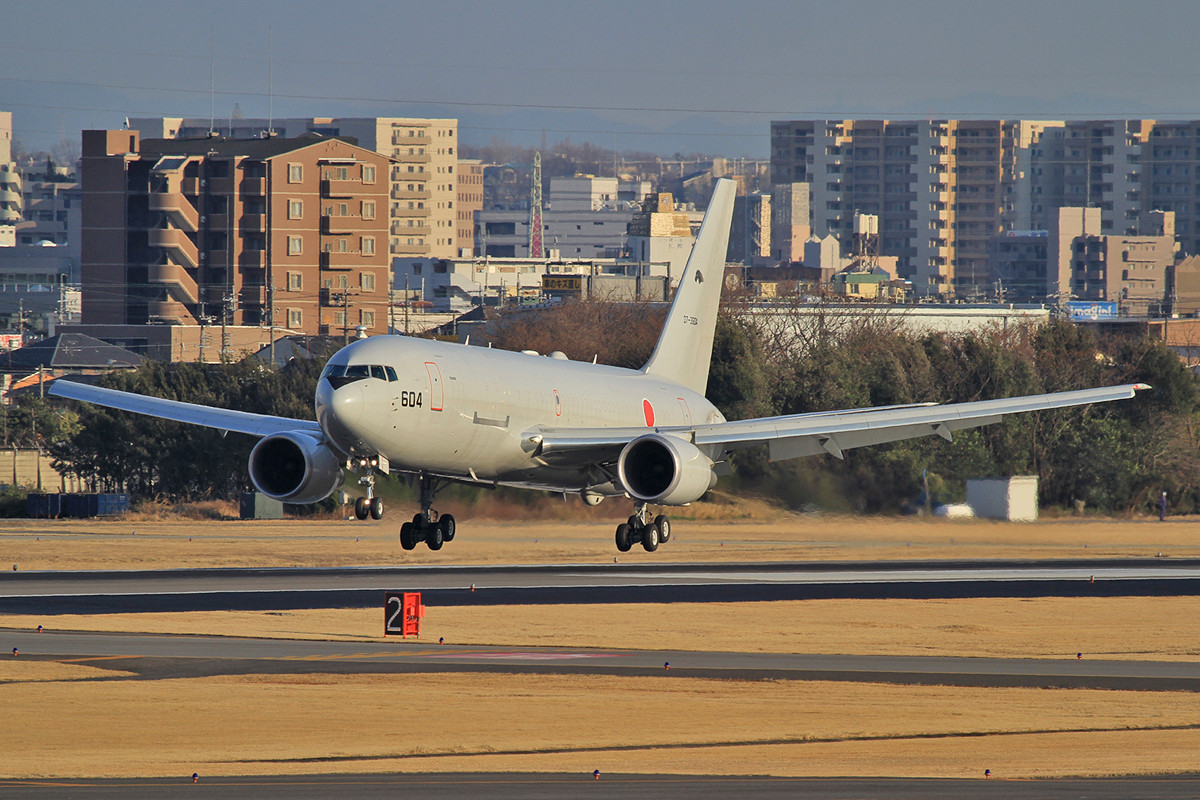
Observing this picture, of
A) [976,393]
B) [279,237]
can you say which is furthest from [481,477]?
[279,237]

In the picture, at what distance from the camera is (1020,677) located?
55750 mm

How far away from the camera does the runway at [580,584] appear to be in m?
72.3

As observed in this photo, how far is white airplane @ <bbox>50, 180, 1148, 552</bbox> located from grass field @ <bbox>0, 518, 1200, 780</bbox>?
590 centimetres

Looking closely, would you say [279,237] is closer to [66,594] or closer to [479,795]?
[66,594]

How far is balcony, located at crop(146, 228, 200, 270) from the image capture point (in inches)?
7283

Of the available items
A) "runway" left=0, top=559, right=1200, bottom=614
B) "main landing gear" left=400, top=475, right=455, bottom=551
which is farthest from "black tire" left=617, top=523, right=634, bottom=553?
"runway" left=0, top=559, right=1200, bottom=614

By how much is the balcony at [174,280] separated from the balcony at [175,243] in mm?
1097

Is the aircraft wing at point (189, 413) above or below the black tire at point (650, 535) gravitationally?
above

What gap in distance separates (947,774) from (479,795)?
12.1 meters

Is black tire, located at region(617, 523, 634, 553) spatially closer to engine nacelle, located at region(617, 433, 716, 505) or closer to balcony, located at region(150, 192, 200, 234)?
engine nacelle, located at region(617, 433, 716, 505)

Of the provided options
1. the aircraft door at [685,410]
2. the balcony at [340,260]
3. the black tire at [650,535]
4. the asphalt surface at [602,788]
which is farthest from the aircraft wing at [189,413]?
the balcony at [340,260]

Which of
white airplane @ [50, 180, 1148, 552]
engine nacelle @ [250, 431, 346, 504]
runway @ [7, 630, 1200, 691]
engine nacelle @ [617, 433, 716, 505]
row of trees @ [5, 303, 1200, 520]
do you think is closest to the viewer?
white airplane @ [50, 180, 1148, 552]

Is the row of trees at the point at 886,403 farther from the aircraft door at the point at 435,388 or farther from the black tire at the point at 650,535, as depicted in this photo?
the aircraft door at the point at 435,388

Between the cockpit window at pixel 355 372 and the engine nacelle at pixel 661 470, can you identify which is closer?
the cockpit window at pixel 355 372
